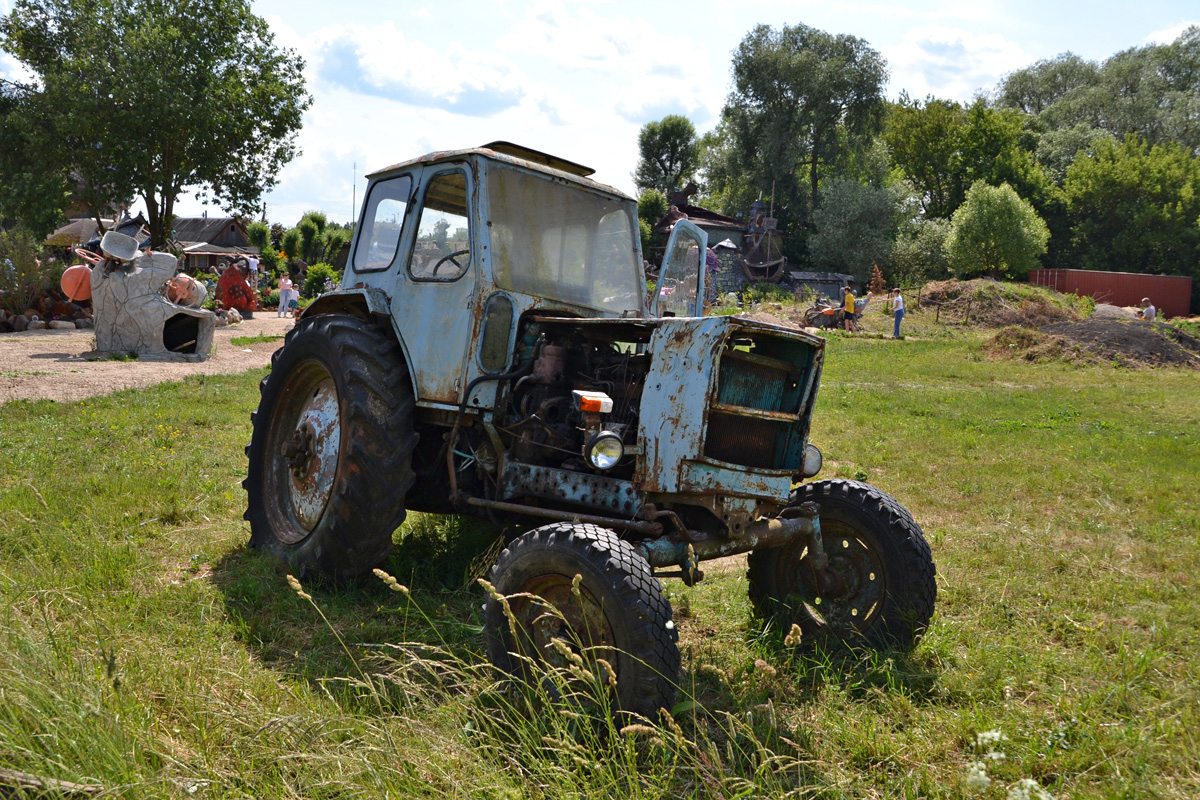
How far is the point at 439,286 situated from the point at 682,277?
150cm

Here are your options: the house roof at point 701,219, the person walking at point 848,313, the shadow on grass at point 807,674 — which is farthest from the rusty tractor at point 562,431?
the house roof at point 701,219

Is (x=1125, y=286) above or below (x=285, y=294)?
above

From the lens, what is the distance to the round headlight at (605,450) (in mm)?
3658

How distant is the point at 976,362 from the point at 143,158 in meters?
23.1

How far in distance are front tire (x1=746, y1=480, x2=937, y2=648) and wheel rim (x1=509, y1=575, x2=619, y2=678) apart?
58.9 inches

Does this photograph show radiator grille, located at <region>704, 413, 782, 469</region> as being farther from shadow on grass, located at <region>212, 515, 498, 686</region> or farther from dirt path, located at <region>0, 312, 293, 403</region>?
dirt path, located at <region>0, 312, 293, 403</region>

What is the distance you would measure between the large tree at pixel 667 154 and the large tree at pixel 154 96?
39.6 metres

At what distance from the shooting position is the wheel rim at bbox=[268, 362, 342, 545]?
16.1 feet

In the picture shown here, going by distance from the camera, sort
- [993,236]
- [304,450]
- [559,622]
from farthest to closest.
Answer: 1. [993,236]
2. [304,450]
3. [559,622]

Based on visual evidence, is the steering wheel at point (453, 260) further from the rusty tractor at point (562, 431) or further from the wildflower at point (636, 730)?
the wildflower at point (636, 730)

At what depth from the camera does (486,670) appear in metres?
3.61

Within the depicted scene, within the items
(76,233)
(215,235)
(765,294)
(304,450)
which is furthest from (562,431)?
(215,235)

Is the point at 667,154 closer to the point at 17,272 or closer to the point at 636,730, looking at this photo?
the point at 17,272

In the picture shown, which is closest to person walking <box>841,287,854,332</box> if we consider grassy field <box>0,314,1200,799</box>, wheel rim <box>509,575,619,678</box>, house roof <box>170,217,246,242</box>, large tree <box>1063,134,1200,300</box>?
grassy field <box>0,314,1200,799</box>
